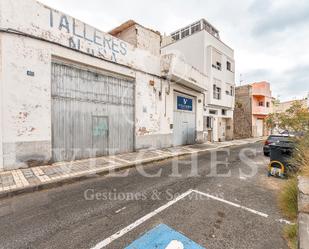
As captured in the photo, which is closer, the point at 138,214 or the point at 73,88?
the point at 138,214

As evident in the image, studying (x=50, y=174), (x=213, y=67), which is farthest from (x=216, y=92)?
(x=50, y=174)

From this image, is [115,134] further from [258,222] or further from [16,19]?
[258,222]

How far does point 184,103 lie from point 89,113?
8695mm

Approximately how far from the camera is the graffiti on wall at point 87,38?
24.6 ft

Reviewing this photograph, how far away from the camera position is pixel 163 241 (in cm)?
295

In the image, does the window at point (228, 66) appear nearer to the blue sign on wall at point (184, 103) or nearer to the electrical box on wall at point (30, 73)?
the blue sign on wall at point (184, 103)

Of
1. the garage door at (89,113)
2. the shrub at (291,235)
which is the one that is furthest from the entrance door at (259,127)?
the shrub at (291,235)

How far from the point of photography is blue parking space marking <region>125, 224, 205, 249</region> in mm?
2820

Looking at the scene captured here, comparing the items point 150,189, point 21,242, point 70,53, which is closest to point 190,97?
point 70,53

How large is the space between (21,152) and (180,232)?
6.29 metres

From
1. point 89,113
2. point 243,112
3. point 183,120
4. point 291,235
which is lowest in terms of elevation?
point 291,235

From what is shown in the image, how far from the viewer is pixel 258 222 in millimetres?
3611

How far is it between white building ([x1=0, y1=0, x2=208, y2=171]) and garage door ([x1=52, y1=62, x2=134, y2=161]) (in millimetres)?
41

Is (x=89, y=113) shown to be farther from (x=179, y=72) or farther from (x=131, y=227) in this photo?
(x=179, y=72)
